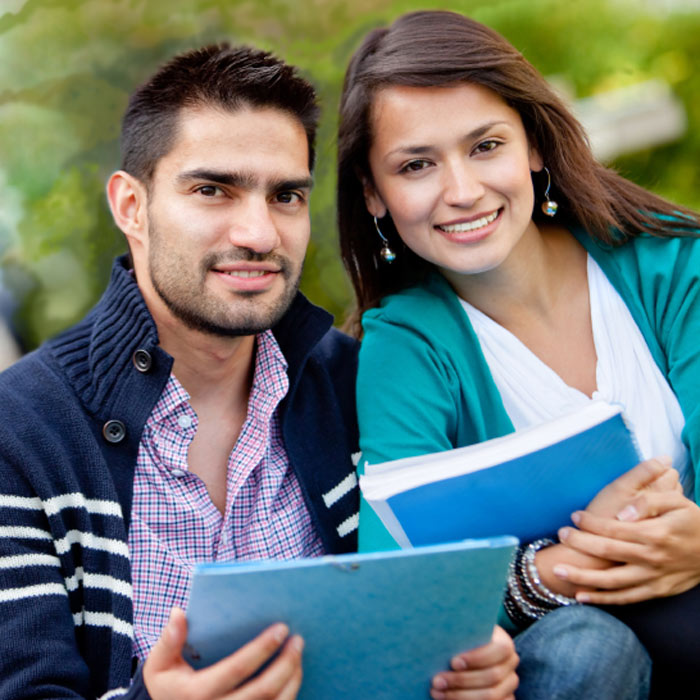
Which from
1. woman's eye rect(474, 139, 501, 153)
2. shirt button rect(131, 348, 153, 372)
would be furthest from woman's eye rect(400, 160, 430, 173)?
shirt button rect(131, 348, 153, 372)

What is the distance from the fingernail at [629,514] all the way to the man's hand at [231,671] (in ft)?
2.00

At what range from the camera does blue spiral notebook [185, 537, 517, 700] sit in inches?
45.8

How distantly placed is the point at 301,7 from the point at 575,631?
2.91 metres

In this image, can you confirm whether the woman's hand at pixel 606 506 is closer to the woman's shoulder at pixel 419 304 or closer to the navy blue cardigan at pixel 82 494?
the navy blue cardigan at pixel 82 494

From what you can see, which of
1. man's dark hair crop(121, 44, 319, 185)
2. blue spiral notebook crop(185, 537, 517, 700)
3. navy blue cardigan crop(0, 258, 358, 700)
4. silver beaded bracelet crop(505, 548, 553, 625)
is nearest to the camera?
blue spiral notebook crop(185, 537, 517, 700)

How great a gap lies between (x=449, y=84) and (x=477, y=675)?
3.64 feet

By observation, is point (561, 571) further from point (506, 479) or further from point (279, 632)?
point (279, 632)

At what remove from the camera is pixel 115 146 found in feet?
10.9

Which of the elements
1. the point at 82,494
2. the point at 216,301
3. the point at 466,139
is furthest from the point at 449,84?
the point at 82,494

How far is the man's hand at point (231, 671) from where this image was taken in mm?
1212

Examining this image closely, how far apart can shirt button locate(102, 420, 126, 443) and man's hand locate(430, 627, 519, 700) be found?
2.34ft

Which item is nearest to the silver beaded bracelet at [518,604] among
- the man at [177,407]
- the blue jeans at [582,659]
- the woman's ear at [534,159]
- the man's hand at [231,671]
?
the blue jeans at [582,659]

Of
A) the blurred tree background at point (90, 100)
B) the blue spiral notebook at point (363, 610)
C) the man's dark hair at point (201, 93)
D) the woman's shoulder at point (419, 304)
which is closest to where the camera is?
the blue spiral notebook at point (363, 610)

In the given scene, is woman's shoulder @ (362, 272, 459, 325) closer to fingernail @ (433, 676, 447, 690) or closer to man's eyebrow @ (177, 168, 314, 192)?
man's eyebrow @ (177, 168, 314, 192)
